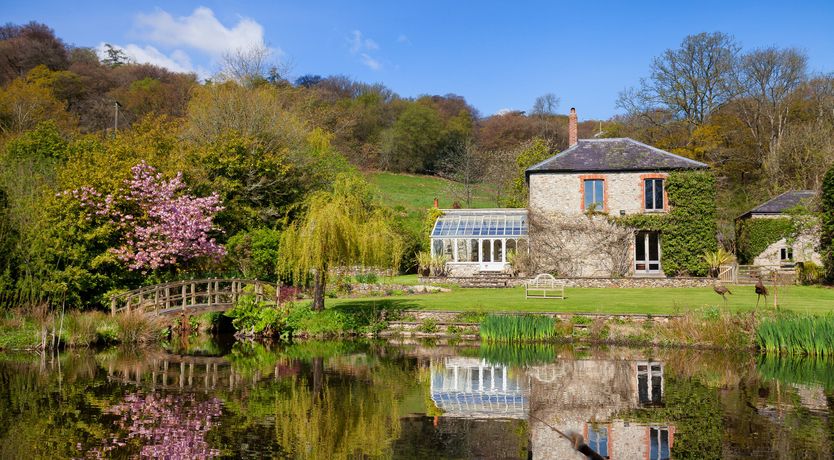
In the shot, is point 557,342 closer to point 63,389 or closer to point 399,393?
point 399,393

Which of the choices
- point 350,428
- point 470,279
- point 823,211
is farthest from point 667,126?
point 350,428

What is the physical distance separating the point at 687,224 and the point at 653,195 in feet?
6.14

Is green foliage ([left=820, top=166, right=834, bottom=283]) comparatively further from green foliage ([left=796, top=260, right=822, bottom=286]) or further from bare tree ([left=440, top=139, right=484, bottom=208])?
bare tree ([left=440, top=139, right=484, bottom=208])

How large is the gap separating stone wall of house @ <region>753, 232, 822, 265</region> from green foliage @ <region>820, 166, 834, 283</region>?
1664 millimetres

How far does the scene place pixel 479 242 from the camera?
3244 cm

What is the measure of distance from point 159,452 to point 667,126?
39.9 meters

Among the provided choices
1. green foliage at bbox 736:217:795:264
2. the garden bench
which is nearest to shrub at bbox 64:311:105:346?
A: the garden bench

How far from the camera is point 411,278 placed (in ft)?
109

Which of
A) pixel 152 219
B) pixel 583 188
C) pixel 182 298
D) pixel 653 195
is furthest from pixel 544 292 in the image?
pixel 152 219

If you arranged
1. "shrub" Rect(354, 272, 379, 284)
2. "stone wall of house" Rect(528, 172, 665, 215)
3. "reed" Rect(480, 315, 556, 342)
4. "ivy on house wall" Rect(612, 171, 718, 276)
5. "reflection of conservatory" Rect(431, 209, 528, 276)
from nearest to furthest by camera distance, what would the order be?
"reed" Rect(480, 315, 556, 342) < "shrub" Rect(354, 272, 379, 284) < "ivy on house wall" Rect(612, 171, 718, 276) < "stone wall of house" Rect(528, 172, 665, 215) < "reflection of conservatory" Rect(431, 209, 528, 276)

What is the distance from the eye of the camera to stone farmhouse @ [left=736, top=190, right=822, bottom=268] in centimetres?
3175

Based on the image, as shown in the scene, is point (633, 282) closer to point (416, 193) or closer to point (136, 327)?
point (136, 327)

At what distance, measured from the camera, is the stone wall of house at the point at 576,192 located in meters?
30.4

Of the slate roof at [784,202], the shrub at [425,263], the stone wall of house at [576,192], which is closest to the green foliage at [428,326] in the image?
the shrub at [425,263]
